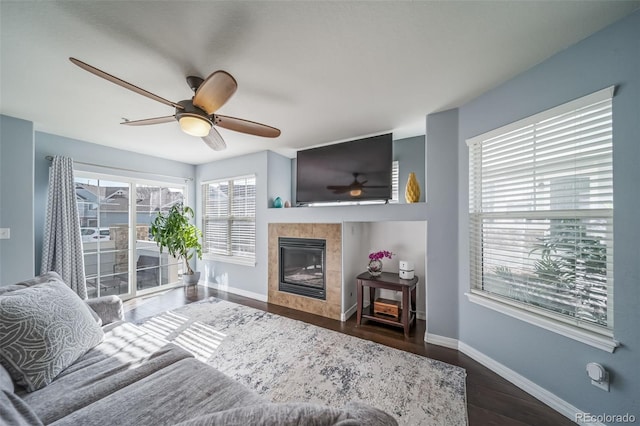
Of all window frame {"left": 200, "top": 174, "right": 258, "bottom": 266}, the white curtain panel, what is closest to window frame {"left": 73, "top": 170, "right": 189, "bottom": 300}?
the white curtain panel

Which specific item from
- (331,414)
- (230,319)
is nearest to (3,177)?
(230,319)

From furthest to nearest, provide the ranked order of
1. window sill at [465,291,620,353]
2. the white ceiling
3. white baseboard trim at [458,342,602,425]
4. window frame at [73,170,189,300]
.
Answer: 1. window frame at [73,170,189,300]
2. white baseboard trim at [458,342,602,425]
3. window sill at [465,291,620,353]
4. the white ceiling

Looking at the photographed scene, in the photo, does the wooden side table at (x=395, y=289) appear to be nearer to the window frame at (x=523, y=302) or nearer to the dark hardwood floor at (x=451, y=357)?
the dark hardwood floor at (x=451, y=357)

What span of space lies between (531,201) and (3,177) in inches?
203

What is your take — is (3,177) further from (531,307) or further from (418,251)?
(531,307)

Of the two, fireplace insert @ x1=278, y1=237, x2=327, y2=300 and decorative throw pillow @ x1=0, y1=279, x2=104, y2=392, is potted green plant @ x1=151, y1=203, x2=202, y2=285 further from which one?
decorative throw pillow @ x1=0, y1=279, x2=104, y2=392

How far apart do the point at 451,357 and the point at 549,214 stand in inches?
61.6

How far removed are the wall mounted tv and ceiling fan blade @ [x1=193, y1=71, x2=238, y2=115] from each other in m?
1.85

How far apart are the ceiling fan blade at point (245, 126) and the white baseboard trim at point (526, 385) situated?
2814 mm

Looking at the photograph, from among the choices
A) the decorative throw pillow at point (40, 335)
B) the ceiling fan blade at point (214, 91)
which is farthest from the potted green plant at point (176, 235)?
the ceiling fan blade at point (214, 91)

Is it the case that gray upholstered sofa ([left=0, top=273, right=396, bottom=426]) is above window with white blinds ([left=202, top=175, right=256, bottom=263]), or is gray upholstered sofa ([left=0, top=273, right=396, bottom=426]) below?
below

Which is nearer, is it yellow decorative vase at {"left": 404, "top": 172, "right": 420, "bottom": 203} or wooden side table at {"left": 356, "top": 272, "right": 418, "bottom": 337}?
wooden side table at {"left": 356, "top": 272, "right": 418, "bottom": 337}

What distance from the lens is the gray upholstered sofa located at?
87 cm

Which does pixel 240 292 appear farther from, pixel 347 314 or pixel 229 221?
pixel 347 314
